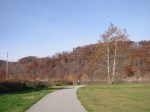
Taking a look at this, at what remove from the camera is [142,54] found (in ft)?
304

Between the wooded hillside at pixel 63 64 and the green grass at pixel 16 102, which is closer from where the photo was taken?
the green grass at pixel 16 102

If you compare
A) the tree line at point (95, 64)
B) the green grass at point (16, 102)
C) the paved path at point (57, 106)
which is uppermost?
the tree line at point (95, 64)

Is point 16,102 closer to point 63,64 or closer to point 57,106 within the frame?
point 57,106

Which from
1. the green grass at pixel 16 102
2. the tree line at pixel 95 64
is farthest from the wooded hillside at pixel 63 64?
the green grass at pixel 16 102

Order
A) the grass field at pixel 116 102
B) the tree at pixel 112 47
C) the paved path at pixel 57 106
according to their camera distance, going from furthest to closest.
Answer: the tree at pixel 112 47
the grass field at pixel 116 102
the paved path at pixel 57 106

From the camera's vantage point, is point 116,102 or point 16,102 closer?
point 116,102

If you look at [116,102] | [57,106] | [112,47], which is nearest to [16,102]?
[57,106]

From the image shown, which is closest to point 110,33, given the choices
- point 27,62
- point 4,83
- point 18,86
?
point 18,86

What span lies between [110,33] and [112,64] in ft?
20.9

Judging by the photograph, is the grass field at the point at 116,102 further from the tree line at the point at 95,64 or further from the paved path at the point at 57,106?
the tree line at the point at 95,64

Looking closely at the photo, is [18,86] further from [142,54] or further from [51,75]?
[51,75]

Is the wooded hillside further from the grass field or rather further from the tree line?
the grass field

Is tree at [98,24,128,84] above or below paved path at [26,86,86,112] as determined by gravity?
above

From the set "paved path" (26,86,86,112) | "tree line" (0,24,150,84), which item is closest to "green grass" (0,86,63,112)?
"paved path" (26,86,86,112)
